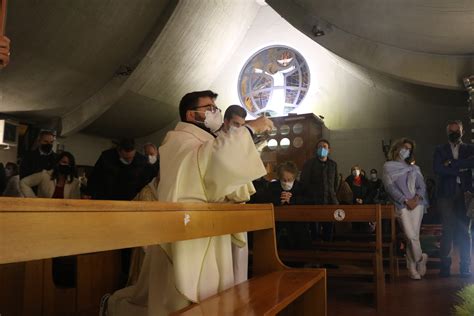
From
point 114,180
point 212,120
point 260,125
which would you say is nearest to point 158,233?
point 260,125

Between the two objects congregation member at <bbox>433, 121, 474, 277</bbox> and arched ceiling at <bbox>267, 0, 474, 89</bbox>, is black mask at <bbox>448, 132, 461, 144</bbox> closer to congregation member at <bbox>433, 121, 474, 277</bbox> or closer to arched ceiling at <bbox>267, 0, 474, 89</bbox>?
congregation member at <bbox>433, 121, 474, 277</bbox>

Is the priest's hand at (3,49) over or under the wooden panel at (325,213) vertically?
over

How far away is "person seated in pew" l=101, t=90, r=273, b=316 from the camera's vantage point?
189 centimetres

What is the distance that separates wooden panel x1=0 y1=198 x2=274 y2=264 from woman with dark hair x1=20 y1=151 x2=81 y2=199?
10.6ft

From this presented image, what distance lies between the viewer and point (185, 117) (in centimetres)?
235

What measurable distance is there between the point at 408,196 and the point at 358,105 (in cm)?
610

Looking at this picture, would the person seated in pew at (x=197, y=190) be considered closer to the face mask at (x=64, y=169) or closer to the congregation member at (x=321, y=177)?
the face mask at (x=64, y=169)

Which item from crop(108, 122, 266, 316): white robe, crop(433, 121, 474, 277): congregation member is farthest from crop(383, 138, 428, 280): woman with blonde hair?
crop(108, 122, 266, 316): white robe

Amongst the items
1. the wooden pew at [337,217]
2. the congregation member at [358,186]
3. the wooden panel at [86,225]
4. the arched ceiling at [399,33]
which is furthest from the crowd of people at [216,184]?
the arched ceiling at [399,33]

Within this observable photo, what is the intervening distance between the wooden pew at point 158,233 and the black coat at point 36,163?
3165 mm

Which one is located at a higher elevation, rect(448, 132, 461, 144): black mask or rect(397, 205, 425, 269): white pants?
rect(448, 132, 461, 144): black mask

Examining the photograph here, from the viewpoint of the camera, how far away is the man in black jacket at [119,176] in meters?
3.94

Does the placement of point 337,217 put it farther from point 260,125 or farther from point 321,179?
point 260,125

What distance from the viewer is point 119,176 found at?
3975mm
